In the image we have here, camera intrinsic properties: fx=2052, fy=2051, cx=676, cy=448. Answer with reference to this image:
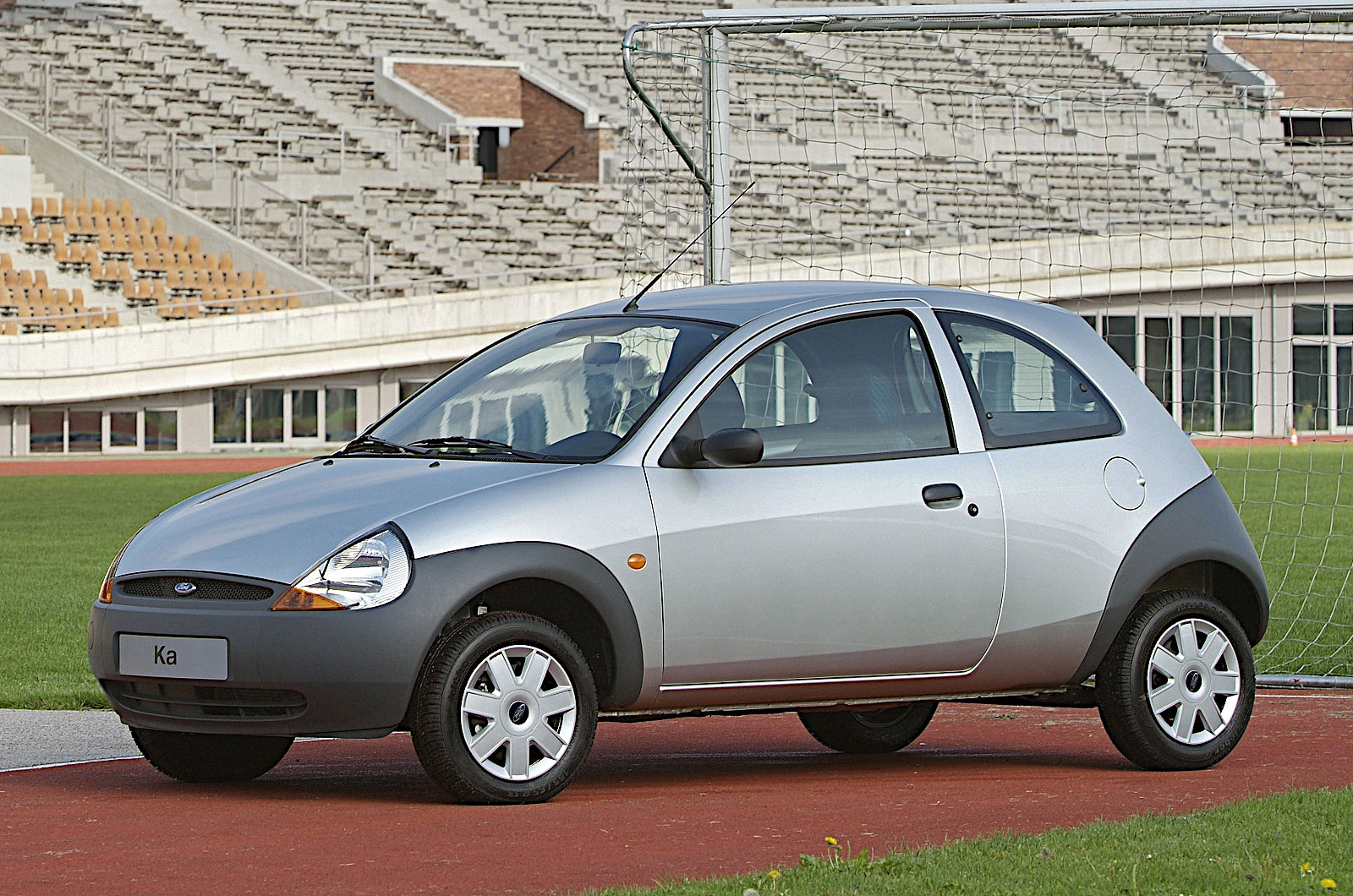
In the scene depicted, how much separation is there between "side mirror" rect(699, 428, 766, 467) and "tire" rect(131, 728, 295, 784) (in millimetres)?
1820

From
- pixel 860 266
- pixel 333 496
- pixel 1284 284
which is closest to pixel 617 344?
pixel 333 496

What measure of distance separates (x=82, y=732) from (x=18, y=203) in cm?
3335

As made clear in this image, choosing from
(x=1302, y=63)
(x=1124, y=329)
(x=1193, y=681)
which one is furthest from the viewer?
(x=1302, y=63)

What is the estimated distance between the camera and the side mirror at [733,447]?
691 cm

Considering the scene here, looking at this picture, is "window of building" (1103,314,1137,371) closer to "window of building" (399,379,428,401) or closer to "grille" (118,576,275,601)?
"window of building" (399,379,428,401)

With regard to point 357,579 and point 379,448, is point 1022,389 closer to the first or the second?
point 379,448

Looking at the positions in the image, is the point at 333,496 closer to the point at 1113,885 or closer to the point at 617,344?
the point at 617,344

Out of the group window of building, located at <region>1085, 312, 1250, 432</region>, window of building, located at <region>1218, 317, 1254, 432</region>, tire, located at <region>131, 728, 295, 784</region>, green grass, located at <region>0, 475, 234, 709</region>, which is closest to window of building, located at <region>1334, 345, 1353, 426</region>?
window of building, located at <region>1085, 312, 1250, 432</region>

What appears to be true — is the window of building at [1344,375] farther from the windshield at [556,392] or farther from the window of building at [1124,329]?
the windshield at [556,392]

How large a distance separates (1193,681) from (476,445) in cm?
289

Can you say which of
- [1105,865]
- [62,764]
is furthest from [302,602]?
[1105,865]

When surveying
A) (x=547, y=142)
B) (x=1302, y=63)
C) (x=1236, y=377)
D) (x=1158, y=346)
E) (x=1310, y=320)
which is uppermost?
(x=1302, y=63)

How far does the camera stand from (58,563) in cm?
1748

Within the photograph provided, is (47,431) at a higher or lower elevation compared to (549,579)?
higher
